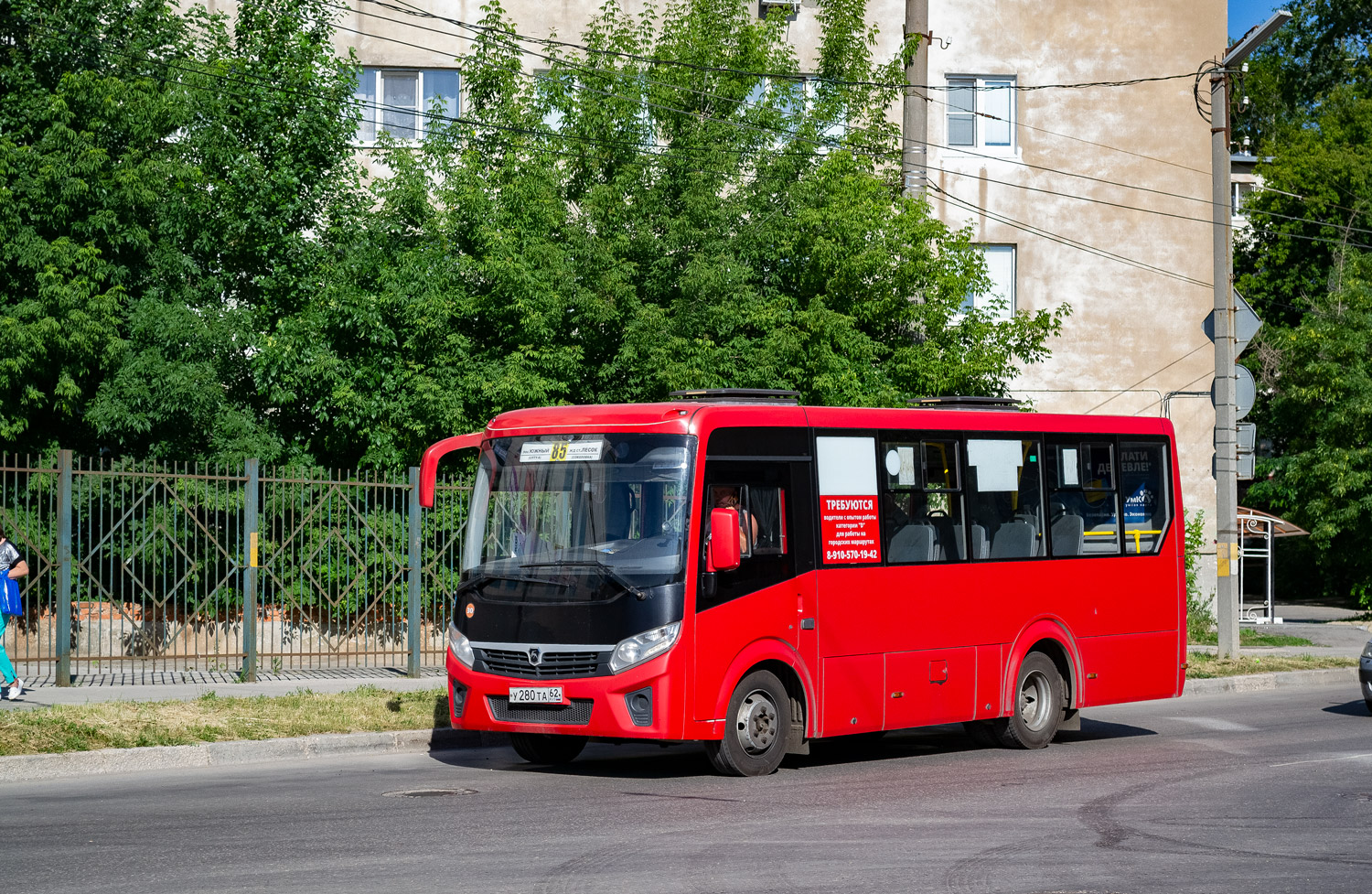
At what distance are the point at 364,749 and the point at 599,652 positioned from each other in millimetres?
3160

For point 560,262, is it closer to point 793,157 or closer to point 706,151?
point 706,151

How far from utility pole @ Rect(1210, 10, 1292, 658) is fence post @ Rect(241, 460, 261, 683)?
1240 cm

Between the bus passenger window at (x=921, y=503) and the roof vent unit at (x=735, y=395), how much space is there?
97cm

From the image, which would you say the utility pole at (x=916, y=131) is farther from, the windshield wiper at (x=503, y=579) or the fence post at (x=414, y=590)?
the windshield wiper at (x=503, y=579)

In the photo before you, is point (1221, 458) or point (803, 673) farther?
point (1221, 458)

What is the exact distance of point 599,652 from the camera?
37.0ft

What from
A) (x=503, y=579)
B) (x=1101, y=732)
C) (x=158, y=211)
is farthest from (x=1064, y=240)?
(x=503, y=579)

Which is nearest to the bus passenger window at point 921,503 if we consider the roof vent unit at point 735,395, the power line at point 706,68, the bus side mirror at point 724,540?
the roof vent unit at point 735,395

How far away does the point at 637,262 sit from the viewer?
2297 cm

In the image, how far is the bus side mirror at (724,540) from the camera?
1120 cm

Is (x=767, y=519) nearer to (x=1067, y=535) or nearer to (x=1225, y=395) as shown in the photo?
(x=1067, y=535)

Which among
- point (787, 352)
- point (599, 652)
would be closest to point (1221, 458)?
point (787, 352)

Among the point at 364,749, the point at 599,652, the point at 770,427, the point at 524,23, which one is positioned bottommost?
the point at 364,749

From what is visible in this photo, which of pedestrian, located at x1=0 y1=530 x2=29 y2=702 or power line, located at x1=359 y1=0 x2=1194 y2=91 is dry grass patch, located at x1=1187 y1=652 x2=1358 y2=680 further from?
pedestrian, located at x1=0 y1=530 x2=29 y2=702
